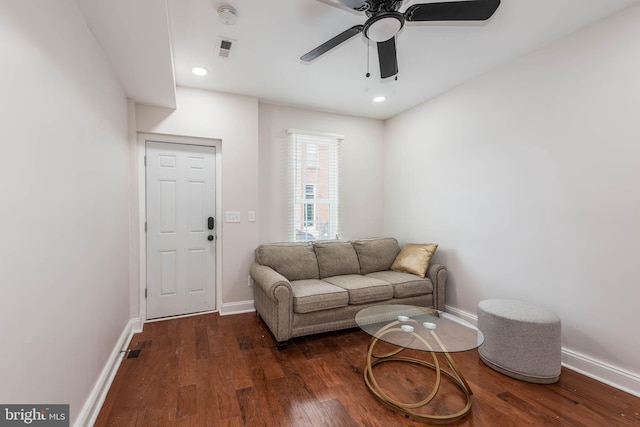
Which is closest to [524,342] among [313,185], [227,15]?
[313,185]

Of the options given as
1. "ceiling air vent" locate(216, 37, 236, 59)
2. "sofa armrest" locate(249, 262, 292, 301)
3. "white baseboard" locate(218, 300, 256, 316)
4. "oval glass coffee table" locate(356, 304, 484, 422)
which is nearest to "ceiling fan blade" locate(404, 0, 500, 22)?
"ceiling air vent" locate(216, 37, 236, 59)

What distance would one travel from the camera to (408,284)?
310 centimetres

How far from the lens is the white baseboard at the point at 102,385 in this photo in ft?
5.32

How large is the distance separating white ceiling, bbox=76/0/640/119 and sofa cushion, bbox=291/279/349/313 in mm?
2203

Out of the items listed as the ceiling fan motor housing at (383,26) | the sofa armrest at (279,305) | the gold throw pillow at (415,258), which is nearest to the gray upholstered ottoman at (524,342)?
the gold throw pillow at (415,258)

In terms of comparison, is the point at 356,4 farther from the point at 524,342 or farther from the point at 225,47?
the point at 524,342

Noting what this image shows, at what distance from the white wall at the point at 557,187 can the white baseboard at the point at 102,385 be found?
3330mm

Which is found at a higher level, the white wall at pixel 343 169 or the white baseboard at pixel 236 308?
the white wall at pixel 343 169

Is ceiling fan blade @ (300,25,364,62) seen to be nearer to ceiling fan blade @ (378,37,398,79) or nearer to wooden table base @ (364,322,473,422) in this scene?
ceiling fan blade @ (378,37,398,79)

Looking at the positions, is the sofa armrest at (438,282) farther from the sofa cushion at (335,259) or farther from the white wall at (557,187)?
the sofa cushion at (335,259)

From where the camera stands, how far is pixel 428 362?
2344 mm

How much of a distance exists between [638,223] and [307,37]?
9.11 feet

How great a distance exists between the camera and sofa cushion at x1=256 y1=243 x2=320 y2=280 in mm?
3221

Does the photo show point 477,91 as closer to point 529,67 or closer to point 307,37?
point 529,67
